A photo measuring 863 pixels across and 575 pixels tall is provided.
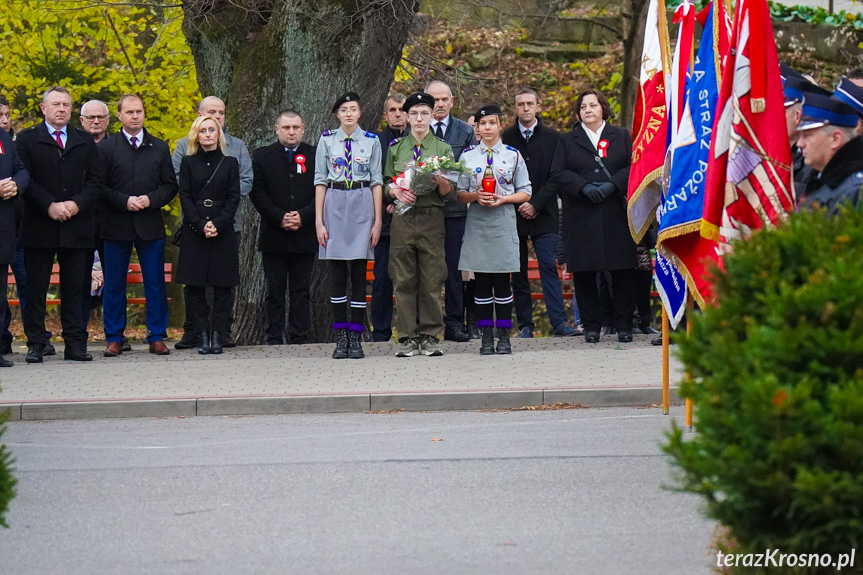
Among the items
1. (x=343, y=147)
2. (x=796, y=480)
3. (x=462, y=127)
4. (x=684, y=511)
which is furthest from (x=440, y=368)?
(x=796, y=480)

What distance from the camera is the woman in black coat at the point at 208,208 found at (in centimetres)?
1270

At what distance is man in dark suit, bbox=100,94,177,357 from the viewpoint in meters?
12.8

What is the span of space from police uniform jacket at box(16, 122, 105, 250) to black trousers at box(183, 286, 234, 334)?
124 cm

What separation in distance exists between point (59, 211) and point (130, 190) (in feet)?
2.80

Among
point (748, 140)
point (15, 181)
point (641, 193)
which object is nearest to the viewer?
point (748, 140)

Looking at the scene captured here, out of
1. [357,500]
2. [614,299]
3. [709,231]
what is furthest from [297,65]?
[357,500]

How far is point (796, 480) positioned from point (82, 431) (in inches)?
275

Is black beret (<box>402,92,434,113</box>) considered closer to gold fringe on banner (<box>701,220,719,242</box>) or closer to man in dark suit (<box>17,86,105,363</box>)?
man in dark suit (<box>17,86,105,363</box>)

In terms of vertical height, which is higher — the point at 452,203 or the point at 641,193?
the point at 452,203

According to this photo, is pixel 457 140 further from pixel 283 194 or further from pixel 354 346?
pixel 354 346

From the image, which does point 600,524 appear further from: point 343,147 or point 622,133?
point 622,133

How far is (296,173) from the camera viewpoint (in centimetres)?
1325

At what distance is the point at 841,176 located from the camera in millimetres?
5496

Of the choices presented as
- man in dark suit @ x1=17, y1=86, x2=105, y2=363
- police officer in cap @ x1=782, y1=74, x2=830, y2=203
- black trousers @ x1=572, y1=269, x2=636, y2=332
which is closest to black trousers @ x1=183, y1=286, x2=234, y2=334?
man in dark suit @ x1=17, y1=86, x2=105, y2=363
